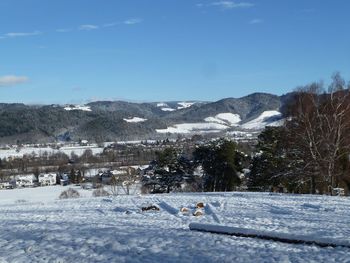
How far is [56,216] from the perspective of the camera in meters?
20.9

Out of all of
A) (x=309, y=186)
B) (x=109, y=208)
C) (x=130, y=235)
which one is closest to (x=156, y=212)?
(x=109, y=208)

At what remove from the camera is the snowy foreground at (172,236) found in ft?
37.2

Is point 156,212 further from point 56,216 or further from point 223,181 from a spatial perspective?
point 223,181

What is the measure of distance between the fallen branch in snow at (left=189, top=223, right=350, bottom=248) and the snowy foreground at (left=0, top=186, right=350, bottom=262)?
0.46 ft

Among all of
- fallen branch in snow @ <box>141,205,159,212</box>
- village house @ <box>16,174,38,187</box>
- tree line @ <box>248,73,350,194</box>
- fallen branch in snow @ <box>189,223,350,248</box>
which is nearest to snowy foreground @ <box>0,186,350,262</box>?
fallen branch in snow @ <box>189,223,350,248</box>

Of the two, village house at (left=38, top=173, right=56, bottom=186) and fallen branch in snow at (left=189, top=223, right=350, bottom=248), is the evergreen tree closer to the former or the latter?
A: fallen branch in snow at (left=189, top=223, right=350, bottom=248)

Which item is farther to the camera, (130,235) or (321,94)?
(321,94)

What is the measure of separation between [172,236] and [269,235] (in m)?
2.73

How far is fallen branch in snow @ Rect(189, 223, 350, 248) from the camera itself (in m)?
11.9

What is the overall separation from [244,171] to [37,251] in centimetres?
4125

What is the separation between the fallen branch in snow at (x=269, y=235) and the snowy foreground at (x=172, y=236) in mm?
141

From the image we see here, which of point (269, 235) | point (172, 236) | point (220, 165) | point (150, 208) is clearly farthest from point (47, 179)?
point (269, 235)

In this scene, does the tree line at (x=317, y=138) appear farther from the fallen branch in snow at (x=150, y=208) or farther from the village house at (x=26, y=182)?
the village house at (x=26, y=182)

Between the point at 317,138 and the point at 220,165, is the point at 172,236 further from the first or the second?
the point at 220,165
